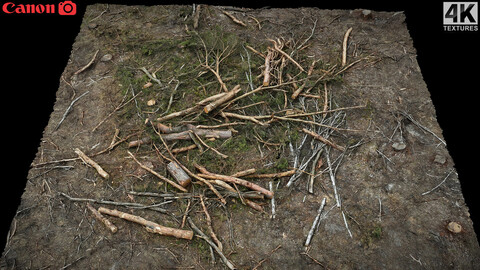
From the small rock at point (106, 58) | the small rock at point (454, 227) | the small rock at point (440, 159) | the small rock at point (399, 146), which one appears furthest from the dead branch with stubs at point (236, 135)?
Result: the small rock at point (454, 227)

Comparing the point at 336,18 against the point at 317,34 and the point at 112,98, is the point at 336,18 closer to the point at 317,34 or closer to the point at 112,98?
the point at 317,34

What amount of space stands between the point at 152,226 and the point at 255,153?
1.95 meters

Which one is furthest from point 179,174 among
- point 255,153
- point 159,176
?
point 255,153

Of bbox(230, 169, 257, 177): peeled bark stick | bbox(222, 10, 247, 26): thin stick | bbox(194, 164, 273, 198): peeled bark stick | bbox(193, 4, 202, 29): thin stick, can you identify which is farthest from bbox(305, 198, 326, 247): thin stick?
bbox(193, 4, 202, 29): thin stick

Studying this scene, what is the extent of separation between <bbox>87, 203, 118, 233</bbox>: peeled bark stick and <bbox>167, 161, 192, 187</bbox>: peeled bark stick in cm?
110

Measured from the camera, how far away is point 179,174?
20.7 feet

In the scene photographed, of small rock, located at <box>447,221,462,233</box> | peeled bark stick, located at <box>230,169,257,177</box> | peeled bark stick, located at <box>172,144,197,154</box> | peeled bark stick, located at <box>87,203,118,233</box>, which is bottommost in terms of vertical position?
small rock, located at <box>447,221,462,233</box>

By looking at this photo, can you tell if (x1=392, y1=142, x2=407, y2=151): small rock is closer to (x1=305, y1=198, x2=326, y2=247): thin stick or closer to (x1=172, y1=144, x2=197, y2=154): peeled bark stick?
(x1=305, y1=198, x2=326, y2=247): thin stick

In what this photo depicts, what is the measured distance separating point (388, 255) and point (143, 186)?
11.8 feet

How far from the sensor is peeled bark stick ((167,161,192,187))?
6238 millimetres

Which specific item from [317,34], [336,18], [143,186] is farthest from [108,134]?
[336,18]

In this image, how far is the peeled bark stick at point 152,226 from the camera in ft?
19.0

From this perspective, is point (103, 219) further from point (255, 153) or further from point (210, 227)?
point (255, 153)

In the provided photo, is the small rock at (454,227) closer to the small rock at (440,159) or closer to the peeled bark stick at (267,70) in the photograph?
the small rock at (440,159)
